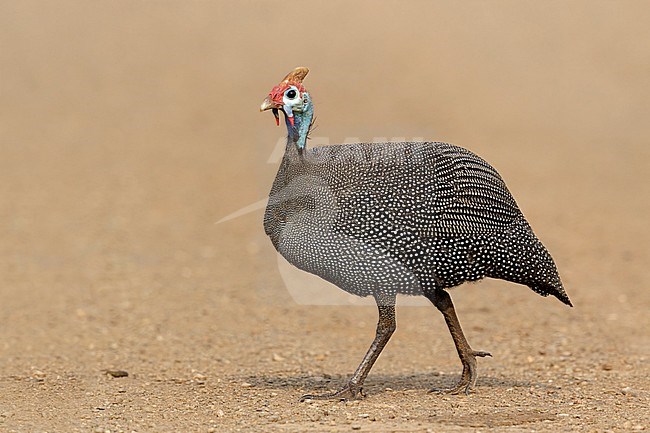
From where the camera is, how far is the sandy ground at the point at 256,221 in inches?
249

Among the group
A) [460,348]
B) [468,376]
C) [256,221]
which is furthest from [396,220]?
[256,221]

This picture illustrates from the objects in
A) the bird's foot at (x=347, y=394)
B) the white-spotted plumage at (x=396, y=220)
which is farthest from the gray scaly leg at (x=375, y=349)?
the white-spotted plumage at (x=396, y=220)

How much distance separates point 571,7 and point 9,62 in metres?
11.3

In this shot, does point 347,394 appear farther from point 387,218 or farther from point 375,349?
point 387,218

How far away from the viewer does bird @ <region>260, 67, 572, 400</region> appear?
5699 millimetres

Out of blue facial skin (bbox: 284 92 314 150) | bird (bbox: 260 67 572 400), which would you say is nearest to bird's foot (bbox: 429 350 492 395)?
bird (bbox: 260 67 572 400)

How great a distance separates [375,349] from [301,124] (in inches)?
51.8

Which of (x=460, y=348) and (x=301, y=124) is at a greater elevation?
(x=301, y=124)

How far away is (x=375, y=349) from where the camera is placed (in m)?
5.88

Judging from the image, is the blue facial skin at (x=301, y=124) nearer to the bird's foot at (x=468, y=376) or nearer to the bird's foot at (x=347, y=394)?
the bird's foot at (x=347, y=394)

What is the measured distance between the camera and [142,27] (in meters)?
20.2

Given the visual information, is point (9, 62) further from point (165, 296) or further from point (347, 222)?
point (347, 222)

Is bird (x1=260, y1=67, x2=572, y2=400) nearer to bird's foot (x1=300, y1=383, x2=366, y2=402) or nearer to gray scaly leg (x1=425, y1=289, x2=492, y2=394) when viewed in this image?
bird's foot (x1=300, y1=383, x2=366, y2=402)

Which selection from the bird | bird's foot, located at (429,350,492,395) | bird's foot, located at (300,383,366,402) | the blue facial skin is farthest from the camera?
bird's foot, located at (429,350,492,395)
